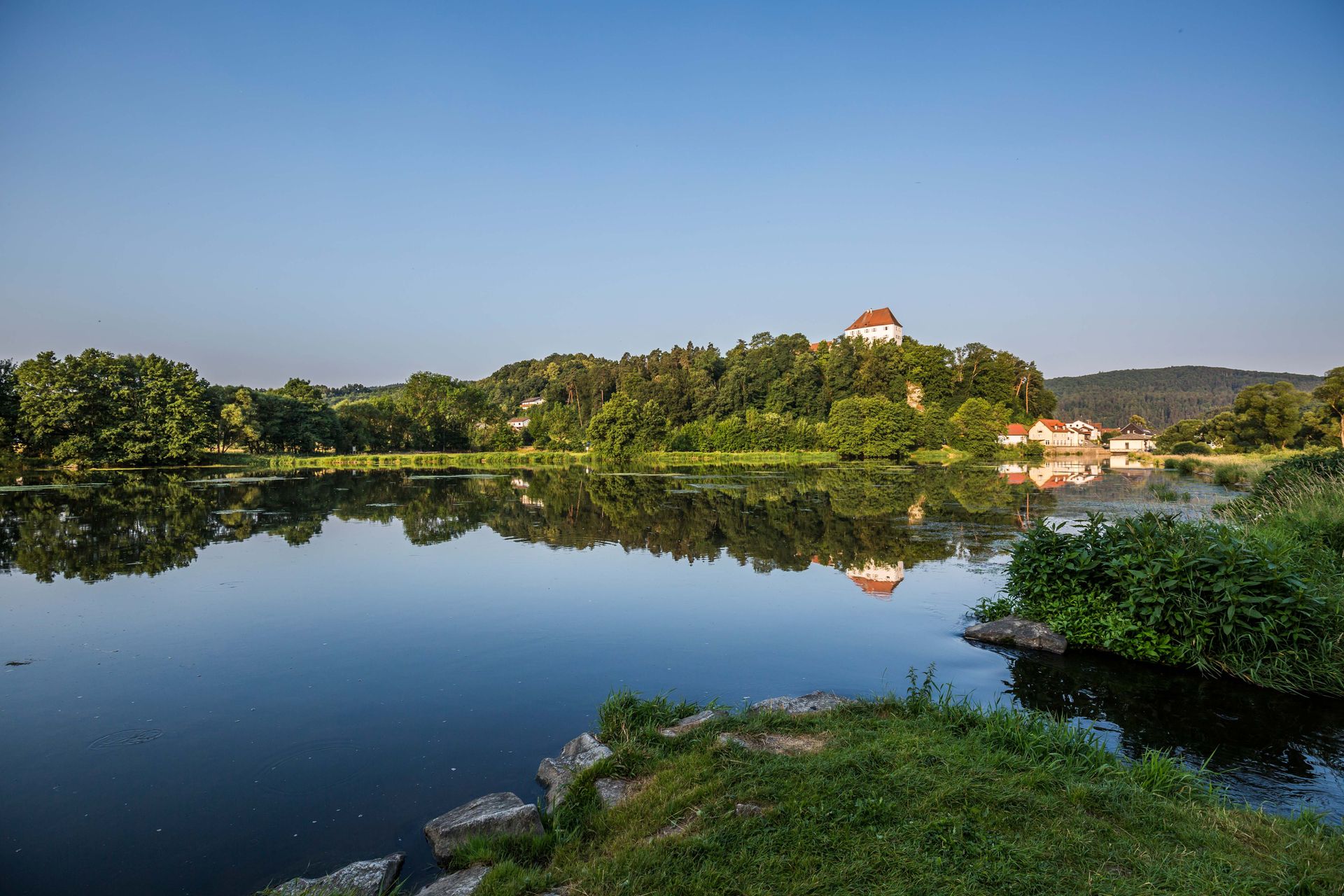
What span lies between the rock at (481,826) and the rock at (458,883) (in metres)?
0.31

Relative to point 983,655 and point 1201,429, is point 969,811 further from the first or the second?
point 1201,429

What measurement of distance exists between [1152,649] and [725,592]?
21.9 feet

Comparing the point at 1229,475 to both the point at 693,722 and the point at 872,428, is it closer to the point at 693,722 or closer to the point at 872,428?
the point at 872,428

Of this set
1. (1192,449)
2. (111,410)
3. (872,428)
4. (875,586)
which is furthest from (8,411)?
(1192,449)

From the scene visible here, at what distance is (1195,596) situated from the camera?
7.98 meters

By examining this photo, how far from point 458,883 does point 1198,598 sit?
8.99 metres

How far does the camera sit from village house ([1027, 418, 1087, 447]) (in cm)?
7944

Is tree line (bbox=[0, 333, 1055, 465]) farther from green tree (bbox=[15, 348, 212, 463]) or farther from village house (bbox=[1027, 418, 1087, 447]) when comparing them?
village house (bbox=[1027, 418, 1087, 447])

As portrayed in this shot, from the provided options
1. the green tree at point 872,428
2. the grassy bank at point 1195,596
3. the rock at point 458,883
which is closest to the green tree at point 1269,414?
the green tree at point 872,428

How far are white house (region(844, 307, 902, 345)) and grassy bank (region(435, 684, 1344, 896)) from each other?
10734 centimetres

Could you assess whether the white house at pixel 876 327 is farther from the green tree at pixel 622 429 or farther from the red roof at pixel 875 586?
the red roof at pixel 875 586

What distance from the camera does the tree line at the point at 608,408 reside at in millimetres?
44750

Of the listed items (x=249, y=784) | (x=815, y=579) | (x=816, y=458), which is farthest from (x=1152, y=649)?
(x=816, y=458)

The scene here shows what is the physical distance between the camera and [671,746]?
555 centimetres
